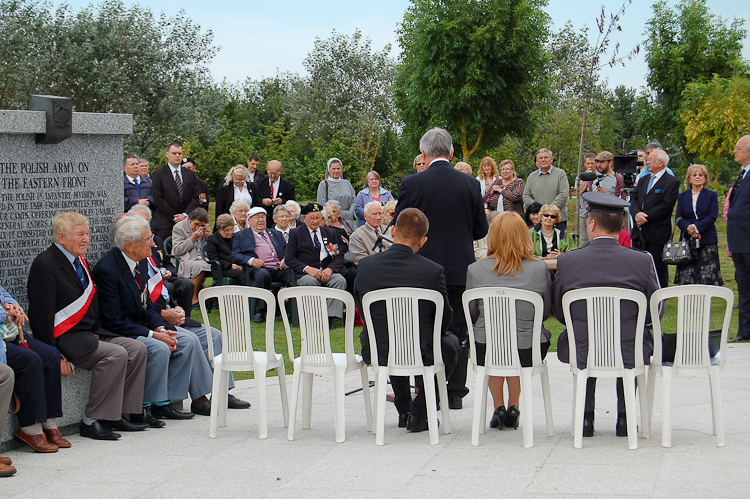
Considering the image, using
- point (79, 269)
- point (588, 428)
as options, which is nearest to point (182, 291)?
point (79, 269)

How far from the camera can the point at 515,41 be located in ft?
78.3

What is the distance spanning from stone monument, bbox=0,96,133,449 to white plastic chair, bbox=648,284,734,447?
3.66 metres

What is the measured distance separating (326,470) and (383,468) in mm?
308

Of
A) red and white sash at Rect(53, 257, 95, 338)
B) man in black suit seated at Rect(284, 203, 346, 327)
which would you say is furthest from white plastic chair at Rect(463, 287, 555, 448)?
man in black suit seated at Rect(284, 203, 346, 327)

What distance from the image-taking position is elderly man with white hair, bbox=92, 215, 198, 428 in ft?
17.7

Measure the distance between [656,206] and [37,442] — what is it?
7873 millimetres

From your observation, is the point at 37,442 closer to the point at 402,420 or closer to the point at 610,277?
the point at 402,420

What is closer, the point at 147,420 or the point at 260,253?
the point at 147,420

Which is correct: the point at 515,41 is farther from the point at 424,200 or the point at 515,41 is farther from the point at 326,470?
the point at 326,470

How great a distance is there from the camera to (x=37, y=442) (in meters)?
4.73

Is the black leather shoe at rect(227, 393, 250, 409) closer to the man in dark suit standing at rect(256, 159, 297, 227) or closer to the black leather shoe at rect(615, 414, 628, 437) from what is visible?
the black leather shoe at rect(615, 414, 628, 437)

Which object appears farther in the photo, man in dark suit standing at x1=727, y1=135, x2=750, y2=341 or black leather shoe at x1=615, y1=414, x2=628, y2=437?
man in dark suit standing at x1=727, y1=135, x2=750, y2=341

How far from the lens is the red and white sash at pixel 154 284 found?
19.0 ft

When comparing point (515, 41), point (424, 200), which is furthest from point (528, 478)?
point (515, 41)
